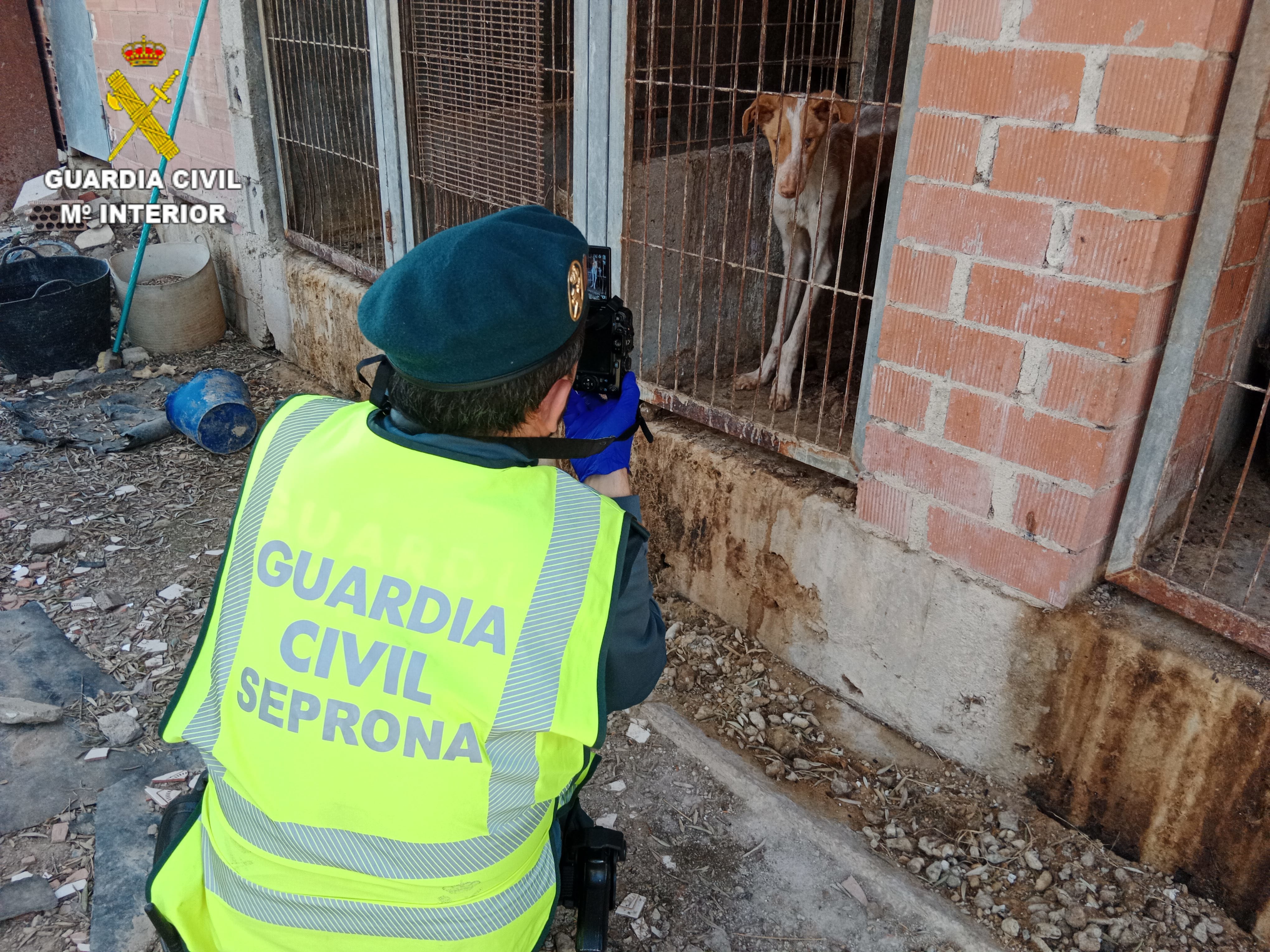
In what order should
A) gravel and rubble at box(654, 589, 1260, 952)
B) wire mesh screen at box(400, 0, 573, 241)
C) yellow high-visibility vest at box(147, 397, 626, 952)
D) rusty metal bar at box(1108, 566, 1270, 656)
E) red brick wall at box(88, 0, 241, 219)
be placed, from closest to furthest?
yellow high-visibility vest at box(147, 397, 626, 952) < rusty metal bar at box(1108, 566, 1270, 656) < gravel and rubble at box(654, 589, 1260, 952) < wire mesh screen at box(400, 0, 573, 241) < red brick wall at box(88, 0, 241, 219)

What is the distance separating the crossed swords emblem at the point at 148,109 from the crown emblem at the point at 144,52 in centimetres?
13

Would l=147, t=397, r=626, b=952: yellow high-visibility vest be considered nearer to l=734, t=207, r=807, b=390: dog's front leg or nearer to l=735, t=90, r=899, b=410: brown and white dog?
l=735, t=90, r=899, b=410: brown and white dog

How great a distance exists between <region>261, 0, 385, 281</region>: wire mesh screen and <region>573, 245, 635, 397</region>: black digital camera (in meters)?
3.13

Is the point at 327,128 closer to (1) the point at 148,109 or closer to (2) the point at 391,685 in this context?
(1) the point at 148,109

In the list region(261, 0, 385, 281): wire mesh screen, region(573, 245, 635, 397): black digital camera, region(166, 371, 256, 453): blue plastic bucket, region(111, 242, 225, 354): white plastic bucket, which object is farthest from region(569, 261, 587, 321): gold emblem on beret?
region(111, 242, 225, 354): white plastic bucket

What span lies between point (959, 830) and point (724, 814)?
0.62 m

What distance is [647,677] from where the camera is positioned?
1389 mm

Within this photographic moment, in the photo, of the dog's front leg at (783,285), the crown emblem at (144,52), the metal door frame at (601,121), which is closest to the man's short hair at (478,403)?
the metal door frame at (601,121)

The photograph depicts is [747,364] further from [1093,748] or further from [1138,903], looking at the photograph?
[1138,903]

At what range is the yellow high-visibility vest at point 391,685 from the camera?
1218 millimetres

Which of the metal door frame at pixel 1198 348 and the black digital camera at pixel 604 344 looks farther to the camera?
the metal door frame at pixel 1198 348

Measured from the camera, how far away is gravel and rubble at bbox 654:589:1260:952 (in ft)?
7.04

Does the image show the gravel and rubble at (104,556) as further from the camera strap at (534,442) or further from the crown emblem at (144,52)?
the crown emblem at (144,52)

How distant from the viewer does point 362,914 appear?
1.30 m
